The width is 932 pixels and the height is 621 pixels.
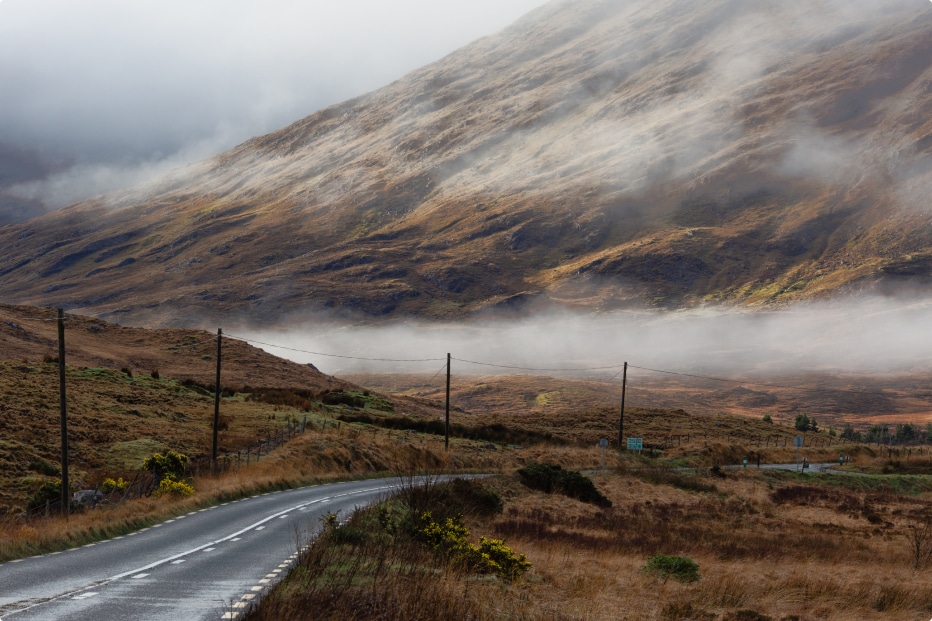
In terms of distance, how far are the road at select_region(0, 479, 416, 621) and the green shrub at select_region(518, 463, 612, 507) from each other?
20775 mm

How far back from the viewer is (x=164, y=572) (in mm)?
15648

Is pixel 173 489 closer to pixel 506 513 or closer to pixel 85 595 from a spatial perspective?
pixel 506 513

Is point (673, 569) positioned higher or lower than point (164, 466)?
higher

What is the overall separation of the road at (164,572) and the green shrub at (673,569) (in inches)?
367

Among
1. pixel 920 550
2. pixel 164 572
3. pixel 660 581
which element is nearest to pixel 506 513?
pixel 660 581

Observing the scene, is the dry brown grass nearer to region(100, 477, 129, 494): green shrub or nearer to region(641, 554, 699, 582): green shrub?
region(641, 554, 699, 582): green shrub

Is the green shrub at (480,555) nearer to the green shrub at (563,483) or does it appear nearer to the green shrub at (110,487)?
the green shrub at (110,487)

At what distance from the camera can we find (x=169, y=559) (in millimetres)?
17266

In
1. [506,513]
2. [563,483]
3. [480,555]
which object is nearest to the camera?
[480,555]

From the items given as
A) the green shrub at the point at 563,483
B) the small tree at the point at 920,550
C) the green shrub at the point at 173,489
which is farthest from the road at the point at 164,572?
the green shrub at the point at 563,483

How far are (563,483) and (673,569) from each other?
23.2 meters

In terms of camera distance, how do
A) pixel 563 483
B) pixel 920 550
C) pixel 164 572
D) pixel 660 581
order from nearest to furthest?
pixel 164 572, pixel 660 581, pixel 920 550, pixel 563 483

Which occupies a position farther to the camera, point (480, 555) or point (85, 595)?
point (480, 555)

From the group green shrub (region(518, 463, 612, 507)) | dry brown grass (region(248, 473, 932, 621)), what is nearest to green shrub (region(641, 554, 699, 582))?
dry brown grass (region(248, 473, 932, 621))
